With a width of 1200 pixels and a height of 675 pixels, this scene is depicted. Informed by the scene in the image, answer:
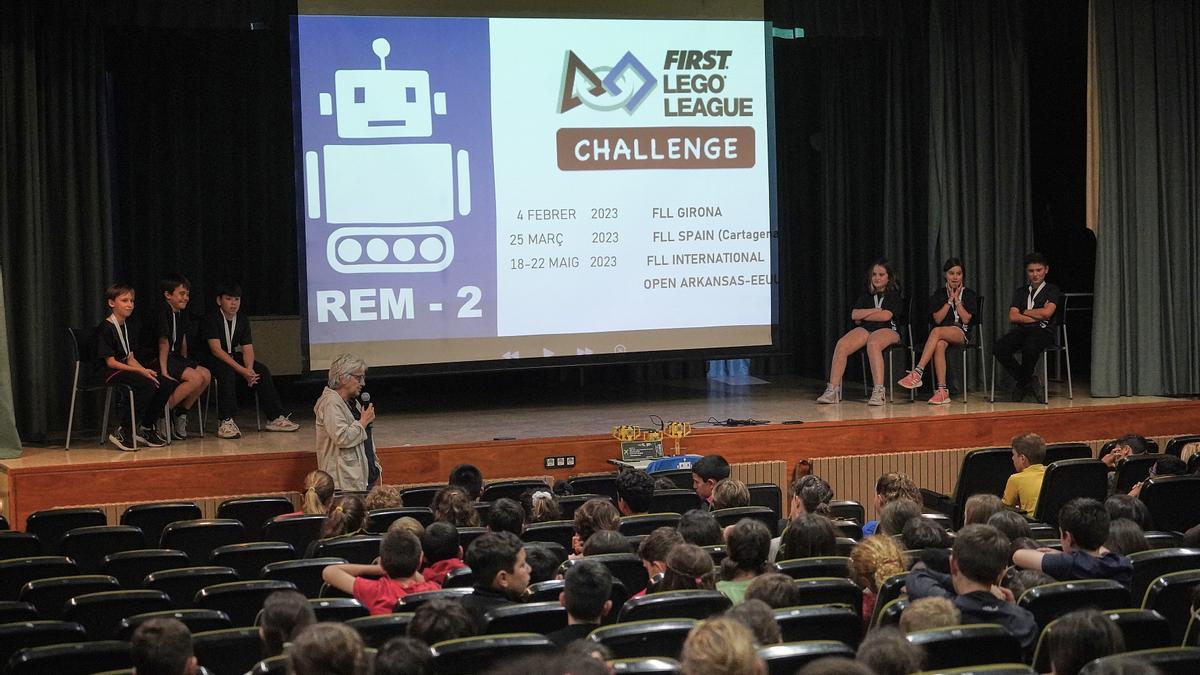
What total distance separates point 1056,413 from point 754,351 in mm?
2294

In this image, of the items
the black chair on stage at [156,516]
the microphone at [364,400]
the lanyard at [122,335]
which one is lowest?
the black chair on stage at [156,516]

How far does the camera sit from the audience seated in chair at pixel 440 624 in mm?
3662

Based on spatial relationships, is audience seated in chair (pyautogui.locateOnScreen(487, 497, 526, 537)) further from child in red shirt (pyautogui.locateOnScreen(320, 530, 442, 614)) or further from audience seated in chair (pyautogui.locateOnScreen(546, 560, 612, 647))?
audience seated in chair (pyautogui.locateOnScreen(546, 560, 612, 647))

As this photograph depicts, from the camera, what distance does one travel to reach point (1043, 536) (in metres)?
5.87

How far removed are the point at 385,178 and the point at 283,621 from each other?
21.1 feet

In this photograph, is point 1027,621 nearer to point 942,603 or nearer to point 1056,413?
point 942,603

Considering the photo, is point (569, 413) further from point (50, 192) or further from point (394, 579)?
point (394, 579)

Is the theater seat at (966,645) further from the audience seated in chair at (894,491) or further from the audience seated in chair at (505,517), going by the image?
the audience seated in chair at (505,517)

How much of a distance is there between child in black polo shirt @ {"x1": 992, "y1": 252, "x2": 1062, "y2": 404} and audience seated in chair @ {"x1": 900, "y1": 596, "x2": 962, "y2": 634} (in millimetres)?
6923

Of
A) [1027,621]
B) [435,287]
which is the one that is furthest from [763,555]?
[435,287]

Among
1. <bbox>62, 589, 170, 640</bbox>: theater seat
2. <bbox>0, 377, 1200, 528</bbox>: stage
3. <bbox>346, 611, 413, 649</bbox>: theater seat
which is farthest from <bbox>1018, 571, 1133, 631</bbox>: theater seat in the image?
<bbox>0, 377, 1200, 528</bbox>: stage

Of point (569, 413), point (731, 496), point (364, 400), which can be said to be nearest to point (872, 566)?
point (731, 496)

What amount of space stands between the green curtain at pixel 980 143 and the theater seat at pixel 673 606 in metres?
7.58

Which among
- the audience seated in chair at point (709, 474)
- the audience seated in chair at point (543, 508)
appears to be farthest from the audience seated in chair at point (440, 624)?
the audience seated in chair at point (709, 474)
